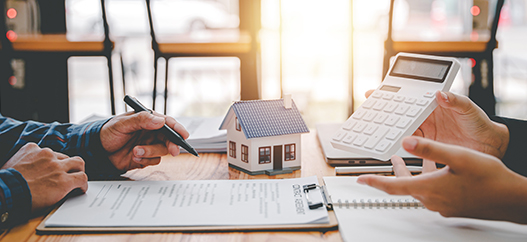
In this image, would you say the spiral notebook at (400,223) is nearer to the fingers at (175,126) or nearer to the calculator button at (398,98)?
the calculator button at (398,98)

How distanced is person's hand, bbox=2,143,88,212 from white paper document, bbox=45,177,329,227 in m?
0.02

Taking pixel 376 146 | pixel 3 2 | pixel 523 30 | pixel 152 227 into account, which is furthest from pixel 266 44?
pixel 523 30

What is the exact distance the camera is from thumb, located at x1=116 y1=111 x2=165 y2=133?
0.80 meters

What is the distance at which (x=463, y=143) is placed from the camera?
2.85 ft

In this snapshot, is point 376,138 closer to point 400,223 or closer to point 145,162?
point 400,223

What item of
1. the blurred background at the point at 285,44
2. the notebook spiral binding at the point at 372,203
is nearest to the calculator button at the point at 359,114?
the notebook spiral binding at the point at 372,203

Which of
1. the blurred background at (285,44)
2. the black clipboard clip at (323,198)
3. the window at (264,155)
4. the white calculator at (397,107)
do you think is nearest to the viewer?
the black clipboard clip at (323,198)

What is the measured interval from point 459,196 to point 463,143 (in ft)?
1.24

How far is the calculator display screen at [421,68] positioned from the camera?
0.80 m

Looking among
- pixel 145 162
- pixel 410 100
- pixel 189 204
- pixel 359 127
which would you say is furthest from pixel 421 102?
pixel 145 162

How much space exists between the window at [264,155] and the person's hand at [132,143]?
170 millimetres

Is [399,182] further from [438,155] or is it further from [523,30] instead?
[523,30]

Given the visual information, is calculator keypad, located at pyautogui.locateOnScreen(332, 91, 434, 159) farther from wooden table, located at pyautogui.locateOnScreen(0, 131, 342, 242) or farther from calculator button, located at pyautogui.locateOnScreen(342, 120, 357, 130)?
wooden table, located at pyautogui.locateOnScreen(0, 131, 342, 242)

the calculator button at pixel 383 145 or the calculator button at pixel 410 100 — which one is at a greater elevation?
the calculator button at pixel 410 100
